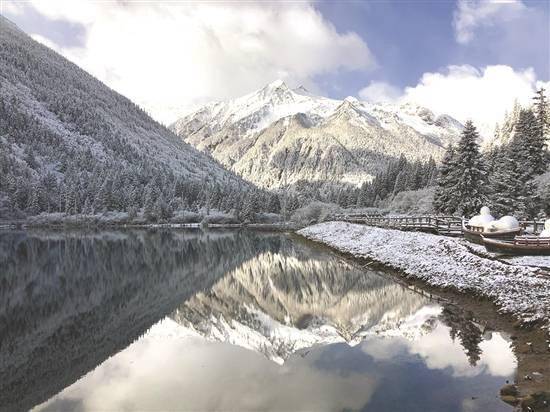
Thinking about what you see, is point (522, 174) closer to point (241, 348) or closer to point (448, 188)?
point (448, 188)

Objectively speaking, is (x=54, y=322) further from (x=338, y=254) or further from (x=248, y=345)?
(x=338, y=254)

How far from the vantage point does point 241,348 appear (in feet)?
67.3

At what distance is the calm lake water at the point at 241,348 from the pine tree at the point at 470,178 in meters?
27.0

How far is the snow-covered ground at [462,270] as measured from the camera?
21.3m

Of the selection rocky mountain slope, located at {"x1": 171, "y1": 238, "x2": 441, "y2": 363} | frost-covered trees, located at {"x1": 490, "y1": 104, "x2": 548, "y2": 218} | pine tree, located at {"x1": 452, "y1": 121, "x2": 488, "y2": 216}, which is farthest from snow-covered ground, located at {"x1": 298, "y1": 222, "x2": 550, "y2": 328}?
frost-covered trees, located at {"x1": 490, "y1": 104, "x2": 548, "y2": 218}

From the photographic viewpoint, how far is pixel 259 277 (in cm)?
4231

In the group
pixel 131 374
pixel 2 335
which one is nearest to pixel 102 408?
pixel 131 374

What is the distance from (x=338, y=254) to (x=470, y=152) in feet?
72.1

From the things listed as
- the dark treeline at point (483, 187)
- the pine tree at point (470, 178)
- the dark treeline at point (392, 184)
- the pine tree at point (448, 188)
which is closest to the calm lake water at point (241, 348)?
the pine tree at point (470, 178)

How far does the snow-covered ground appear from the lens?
21.3 m

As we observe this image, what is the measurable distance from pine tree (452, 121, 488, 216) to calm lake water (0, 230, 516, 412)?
2696cm

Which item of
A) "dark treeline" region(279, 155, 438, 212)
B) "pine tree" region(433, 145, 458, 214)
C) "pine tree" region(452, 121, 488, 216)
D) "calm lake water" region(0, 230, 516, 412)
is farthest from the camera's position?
"dark treeline" region(279, 155, 438, 212)

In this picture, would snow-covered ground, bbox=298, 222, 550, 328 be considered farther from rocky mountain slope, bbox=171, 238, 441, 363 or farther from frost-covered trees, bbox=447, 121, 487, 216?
frost-covered trees, bbox=447, 121, 487, 216

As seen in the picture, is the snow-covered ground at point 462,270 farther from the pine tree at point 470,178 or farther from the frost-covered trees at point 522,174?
the frost-covered trees at point 522,174
